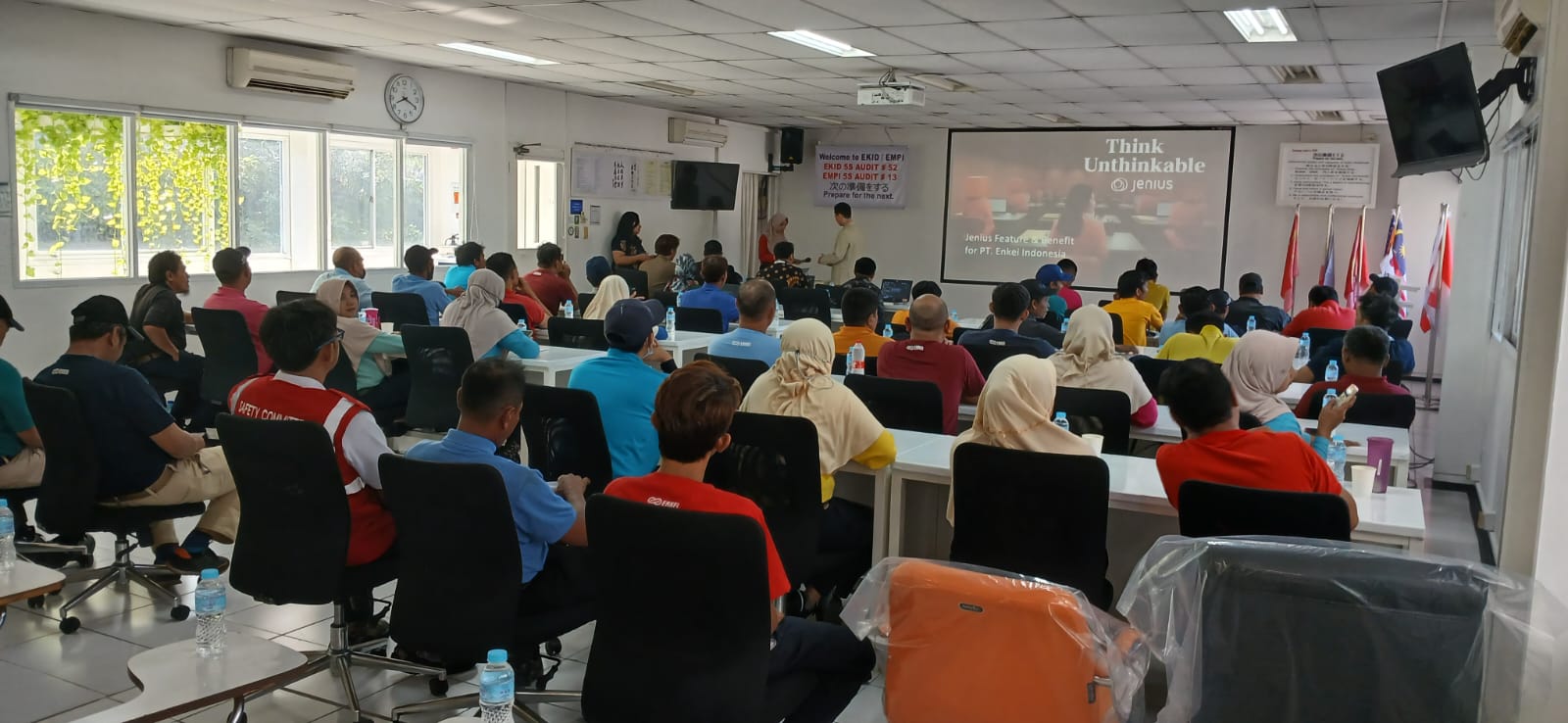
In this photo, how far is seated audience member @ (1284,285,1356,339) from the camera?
7406 millimetres

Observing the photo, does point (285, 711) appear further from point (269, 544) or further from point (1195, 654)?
point (1195, 654)

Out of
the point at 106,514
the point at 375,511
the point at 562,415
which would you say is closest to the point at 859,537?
the point at 562,415

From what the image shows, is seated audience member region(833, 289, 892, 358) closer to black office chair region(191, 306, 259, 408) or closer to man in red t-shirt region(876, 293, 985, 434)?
man in red t-shirt region(876, 293, 985, 434)

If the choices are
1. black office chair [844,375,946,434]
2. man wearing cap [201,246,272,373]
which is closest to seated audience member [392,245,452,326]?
man wearing cap [201,246,272,373]

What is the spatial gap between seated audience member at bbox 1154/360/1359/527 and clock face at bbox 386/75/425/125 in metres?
8.20

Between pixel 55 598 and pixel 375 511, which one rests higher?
pixel 375 511

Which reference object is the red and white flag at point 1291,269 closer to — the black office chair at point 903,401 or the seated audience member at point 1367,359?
the seated audience member at point 1367,359

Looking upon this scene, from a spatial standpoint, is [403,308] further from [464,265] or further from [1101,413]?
[1101,413]

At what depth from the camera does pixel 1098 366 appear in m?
4.75

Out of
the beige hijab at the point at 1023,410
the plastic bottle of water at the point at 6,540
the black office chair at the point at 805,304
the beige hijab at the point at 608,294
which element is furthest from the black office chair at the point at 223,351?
the beige hijab at the point at 1023,410

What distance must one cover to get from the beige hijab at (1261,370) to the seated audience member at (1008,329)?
4.39ft

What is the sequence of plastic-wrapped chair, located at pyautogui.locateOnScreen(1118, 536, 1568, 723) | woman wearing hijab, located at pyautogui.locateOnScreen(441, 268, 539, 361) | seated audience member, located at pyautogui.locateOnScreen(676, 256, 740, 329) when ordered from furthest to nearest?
1. seated audience member, located at pyautogui.locateOnScreen(676, 256, 740, 329)
2. woman wearing hijab, located at pyautogui.locateOnScreen(441, 268, 539, 361)
3. plastic-wrapped chair, located at pyautogui.locateOnScreen(1118, 536, 1568, 723)

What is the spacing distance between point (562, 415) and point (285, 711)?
3.94 ft

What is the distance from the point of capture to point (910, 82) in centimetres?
956
